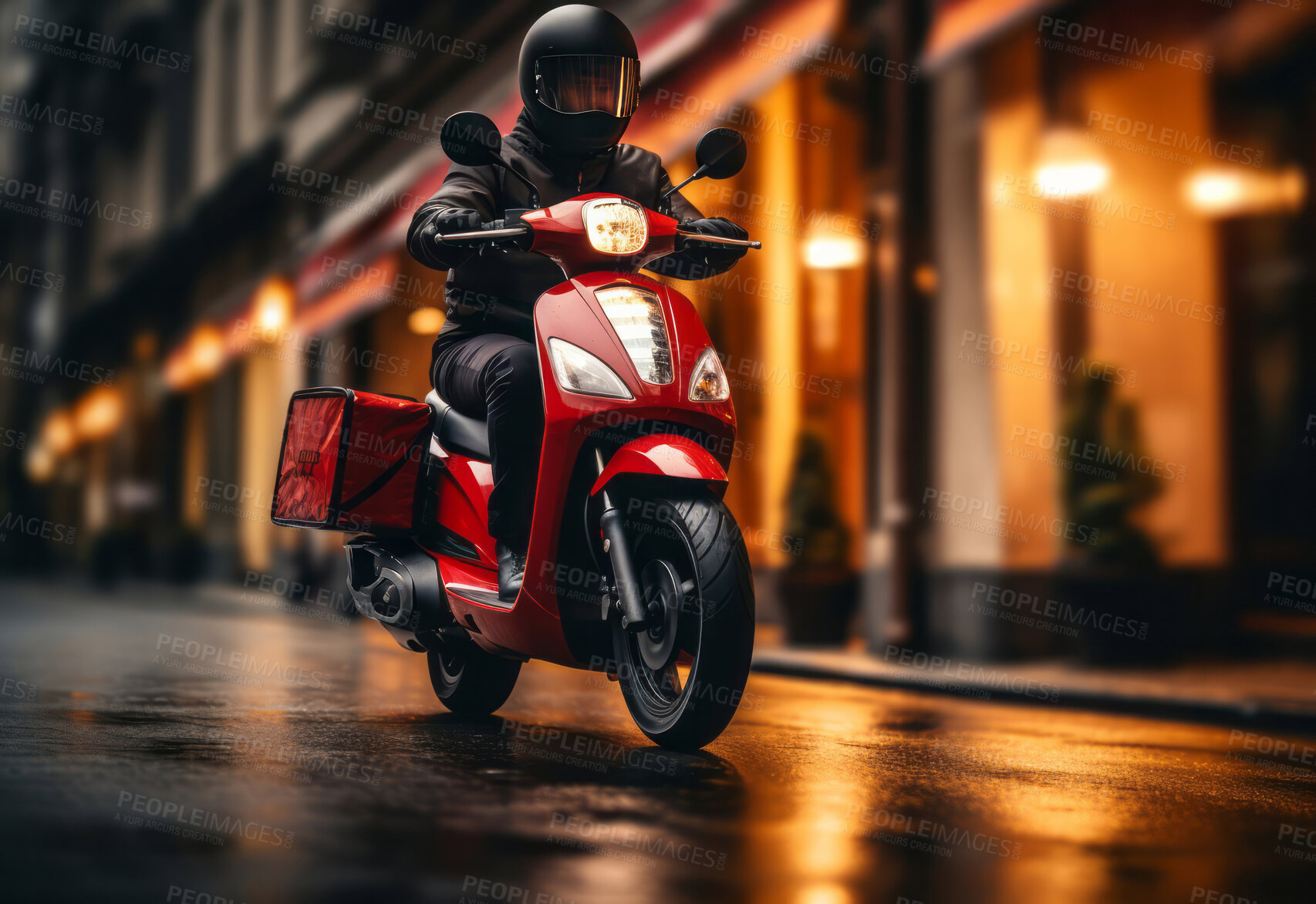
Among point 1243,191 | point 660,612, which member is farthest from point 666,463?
point 1243,191

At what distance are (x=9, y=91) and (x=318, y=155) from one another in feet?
96.3

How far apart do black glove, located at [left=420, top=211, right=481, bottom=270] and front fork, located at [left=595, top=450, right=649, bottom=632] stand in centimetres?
93

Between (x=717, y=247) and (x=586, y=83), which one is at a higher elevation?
(x=586, y=83)

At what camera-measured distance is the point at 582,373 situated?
423cm

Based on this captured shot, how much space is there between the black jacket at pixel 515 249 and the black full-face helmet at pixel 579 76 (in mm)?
123

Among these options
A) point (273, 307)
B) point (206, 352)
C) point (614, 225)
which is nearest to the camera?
point (614, 225)

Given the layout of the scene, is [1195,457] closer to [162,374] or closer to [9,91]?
[162,374]

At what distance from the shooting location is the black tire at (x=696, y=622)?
3.88 m

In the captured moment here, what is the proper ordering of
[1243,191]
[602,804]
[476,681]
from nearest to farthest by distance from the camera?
[602,804] → [476,681] → [1243,191]

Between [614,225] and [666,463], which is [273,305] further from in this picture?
[666,463]

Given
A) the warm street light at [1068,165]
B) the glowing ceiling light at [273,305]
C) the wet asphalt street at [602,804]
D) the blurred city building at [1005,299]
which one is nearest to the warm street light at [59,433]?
the glowing ceiling light at [273,305]

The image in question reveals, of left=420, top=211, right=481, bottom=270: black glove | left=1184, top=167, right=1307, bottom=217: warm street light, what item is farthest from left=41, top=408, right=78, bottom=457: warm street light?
left=420, top=211, right=481, bottom=270: black glove

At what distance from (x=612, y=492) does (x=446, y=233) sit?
949 mm

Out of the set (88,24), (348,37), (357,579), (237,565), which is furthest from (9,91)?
(357,579)
